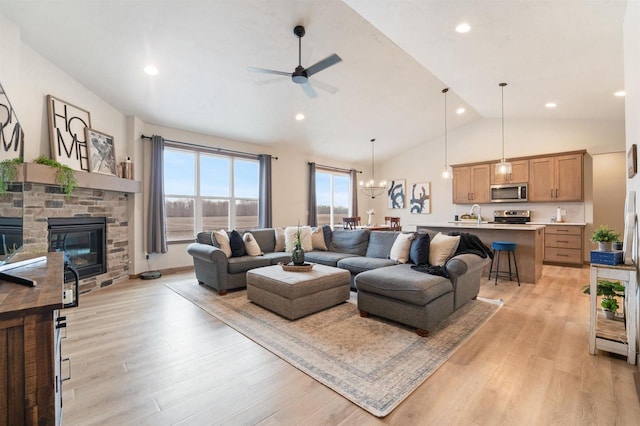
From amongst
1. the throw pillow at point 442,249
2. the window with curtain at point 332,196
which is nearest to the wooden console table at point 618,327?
the throw pillow at point 442,249

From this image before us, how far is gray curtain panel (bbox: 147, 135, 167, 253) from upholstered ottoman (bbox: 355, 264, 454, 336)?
3.87 m

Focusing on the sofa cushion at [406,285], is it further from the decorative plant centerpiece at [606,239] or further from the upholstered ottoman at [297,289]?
the decorative plant centerpiece at [606,239]

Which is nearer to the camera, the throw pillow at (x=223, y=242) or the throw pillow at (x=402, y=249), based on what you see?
the throw pillow at (x=402, y=249)

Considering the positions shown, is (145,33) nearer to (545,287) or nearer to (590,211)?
(545,287)

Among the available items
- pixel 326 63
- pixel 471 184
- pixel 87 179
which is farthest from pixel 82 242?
pixel 471 184

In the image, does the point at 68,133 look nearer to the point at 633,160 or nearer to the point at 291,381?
the point at 291,381

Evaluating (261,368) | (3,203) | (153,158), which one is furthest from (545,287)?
(153,158)

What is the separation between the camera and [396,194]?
916cm

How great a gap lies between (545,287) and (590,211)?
286 cm

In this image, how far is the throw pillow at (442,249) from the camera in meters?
3.53

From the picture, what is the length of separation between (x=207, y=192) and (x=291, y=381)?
4855 mm

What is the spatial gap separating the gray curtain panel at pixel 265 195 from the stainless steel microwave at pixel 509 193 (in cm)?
533

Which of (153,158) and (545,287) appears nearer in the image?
(545,287)

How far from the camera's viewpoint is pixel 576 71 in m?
3.83
